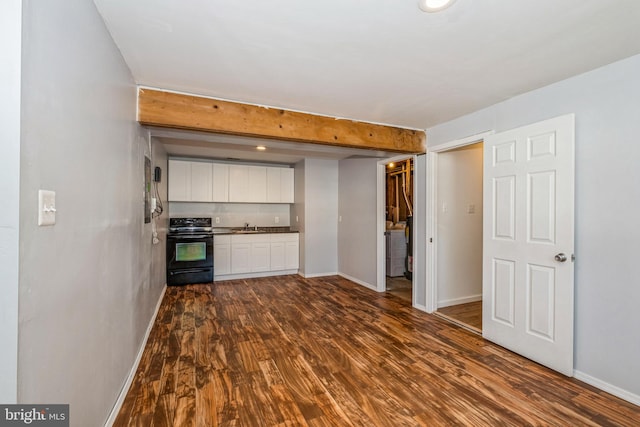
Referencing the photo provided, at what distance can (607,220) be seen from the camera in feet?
6.86

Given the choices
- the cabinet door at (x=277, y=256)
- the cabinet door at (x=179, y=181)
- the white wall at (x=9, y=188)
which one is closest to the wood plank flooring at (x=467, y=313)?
the cabinet door at (x=277, y=256)

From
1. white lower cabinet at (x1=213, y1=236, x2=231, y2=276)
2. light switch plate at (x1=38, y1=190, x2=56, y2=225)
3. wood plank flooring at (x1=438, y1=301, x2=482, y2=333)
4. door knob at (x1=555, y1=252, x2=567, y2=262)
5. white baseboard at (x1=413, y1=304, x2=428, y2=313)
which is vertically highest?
light switch plate at (x1=38, y1=190, x2=56, y2=225)

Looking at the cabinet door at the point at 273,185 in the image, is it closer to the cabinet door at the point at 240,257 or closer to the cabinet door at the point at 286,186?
the cabinet door at the point at 286,186

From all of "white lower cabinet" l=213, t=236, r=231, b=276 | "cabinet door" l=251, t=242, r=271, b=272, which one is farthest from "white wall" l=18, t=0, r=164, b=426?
"cabinet door" l=251, t=242, r=271, b=272

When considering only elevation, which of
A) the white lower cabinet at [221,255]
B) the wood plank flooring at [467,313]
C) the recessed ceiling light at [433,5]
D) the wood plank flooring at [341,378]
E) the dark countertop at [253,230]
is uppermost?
the recessed ceiling light at [433,5]

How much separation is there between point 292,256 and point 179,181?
2.52 meters

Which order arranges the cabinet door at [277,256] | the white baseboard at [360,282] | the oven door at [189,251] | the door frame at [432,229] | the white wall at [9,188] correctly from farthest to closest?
1. the cabinet door at [277,256]
2. the oven door at [189,251]
3. the white baseboard at [360,282]
4. the door frame at [432,229]
5. the white wall at [9,188]

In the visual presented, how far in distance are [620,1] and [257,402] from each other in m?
3.04

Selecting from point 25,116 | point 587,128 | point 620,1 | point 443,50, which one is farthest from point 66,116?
point 587,128

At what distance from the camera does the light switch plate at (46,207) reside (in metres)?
0.97

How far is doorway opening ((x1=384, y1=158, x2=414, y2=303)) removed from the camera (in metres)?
5.09

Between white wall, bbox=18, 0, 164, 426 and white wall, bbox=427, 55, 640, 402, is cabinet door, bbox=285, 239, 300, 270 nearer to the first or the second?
white wall, bbox=18, 0, 164, 426

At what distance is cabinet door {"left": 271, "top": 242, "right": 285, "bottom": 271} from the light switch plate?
4.57 metres

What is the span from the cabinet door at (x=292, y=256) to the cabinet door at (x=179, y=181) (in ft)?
6.78
